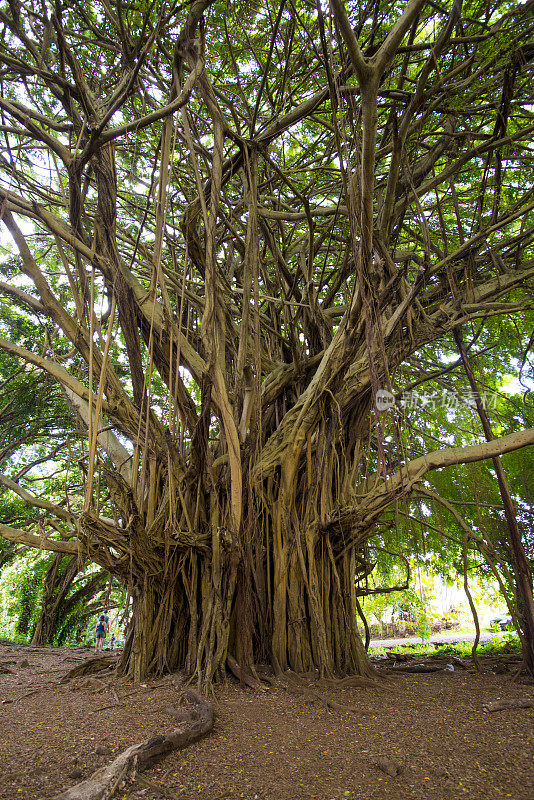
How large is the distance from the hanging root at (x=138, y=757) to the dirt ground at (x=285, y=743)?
1.4 inches

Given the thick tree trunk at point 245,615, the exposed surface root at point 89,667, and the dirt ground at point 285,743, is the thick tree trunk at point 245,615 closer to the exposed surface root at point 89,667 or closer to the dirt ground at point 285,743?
the dirt ground at point 285,743

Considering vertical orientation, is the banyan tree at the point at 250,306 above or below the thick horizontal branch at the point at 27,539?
above

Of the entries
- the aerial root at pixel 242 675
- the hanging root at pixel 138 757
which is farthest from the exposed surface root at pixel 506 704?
the hanging root at pixel 138 757

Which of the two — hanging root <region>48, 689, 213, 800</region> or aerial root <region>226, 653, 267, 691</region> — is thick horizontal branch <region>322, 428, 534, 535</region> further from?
hanging root <region>48, 689, 213, 800</region>

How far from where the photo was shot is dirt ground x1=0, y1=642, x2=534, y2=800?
4.52 feet

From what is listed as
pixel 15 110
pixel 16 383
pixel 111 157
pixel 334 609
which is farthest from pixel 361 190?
pixel 16 383

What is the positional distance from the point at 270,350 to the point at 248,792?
128 inches

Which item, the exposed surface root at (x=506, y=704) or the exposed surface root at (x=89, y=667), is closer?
the exposed surface root at (x=506, y=704)

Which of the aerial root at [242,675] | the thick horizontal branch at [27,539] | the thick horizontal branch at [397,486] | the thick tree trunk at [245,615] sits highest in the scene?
the thick horizontal branch at [397,486]

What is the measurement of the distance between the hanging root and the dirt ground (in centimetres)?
3

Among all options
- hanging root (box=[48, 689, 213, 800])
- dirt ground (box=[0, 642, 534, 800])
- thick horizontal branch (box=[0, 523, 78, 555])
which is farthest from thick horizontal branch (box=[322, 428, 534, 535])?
thick horizontal branch (box=[0, 523, 78, 555])

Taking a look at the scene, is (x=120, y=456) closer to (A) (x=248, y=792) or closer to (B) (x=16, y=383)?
(A) (x=248, y=792)

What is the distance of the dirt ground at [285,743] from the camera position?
138 centimetres

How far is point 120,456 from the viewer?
3.49 m
